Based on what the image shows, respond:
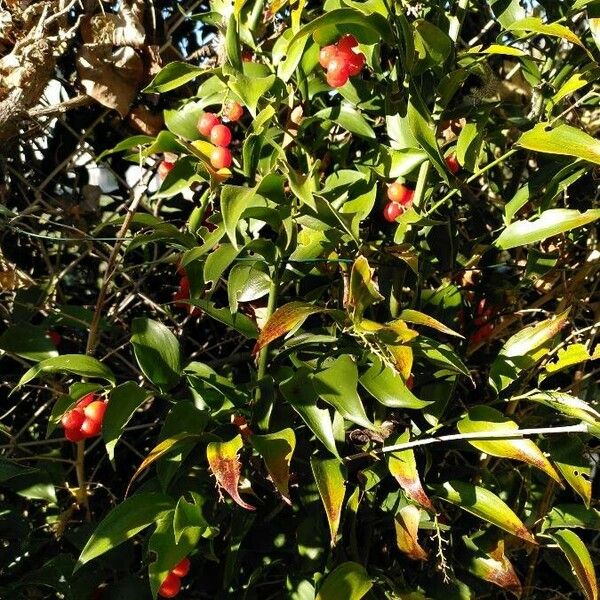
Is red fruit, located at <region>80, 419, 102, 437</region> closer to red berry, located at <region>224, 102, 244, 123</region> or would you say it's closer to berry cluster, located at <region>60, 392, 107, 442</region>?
berry cluster, located at <region>60, 392, 107, 442</region>

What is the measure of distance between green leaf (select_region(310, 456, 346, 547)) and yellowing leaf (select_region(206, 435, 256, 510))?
0.09 m

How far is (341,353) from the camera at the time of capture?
3.74 ft

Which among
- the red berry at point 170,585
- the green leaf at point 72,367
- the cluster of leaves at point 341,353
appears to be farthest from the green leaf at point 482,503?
the green leaf at point 72,367

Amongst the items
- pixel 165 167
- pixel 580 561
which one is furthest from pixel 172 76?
pixel 580 561

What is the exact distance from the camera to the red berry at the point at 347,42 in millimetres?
1159

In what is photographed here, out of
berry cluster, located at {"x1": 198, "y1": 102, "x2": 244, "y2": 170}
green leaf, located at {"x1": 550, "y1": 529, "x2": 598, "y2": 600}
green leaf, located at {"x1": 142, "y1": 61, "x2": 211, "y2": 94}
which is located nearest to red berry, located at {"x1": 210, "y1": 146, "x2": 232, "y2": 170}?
berry cluster, located at {"x1": 198, "y1": 102, "x2": 244, "y2": 170}

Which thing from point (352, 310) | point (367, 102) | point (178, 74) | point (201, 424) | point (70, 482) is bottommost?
point (70, 482)

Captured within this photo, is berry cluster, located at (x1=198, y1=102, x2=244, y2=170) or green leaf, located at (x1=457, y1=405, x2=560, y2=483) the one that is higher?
berry cluster, located at (x1=198, y1=102, x2=244, y2=170)

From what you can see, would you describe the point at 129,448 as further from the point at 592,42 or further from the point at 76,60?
the point at 592,42

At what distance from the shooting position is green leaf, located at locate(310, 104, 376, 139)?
1269 mm

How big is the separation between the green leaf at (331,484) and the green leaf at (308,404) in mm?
41

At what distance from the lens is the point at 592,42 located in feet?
4.53

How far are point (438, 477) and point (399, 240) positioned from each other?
37 cm

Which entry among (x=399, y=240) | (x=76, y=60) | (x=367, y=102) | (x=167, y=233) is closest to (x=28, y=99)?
(x=76, y=60)
